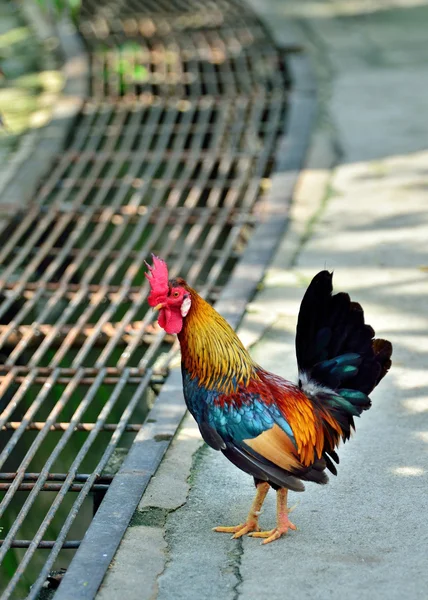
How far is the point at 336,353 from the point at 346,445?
81 cm

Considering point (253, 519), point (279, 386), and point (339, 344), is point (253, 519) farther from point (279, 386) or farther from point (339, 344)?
point (339, 344)

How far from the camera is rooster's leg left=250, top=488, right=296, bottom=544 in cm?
370

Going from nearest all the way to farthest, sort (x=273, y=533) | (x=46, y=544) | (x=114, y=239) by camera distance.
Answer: (x=273, y=533)
(x=46, y=544)
(x=114, y=239)

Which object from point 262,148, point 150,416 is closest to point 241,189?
point 262,148

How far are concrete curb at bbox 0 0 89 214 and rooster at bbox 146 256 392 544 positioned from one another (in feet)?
10.9

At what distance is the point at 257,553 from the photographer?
3.64 meters

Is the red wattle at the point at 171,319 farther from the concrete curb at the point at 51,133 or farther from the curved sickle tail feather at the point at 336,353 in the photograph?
the concrete curb at the point at 51,133

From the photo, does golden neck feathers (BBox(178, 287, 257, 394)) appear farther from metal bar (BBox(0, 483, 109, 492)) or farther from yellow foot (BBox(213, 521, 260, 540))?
metal bar (BBox(0, 483, 109, 492))

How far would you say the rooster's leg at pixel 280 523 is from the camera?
146 inches

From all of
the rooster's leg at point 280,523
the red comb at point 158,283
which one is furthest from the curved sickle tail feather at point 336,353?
the red comb at point 158,283

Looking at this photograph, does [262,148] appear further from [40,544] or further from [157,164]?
[40,544]

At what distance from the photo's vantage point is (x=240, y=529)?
374cm

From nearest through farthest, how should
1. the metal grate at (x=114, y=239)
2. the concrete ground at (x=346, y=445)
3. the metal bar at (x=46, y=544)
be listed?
the concrete ground at (x=346, y=445) < the metal bar at (x=46, y=544) < the metal grate at (x=114, y=239)

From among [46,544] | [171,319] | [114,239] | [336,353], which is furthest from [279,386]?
[114,239]
